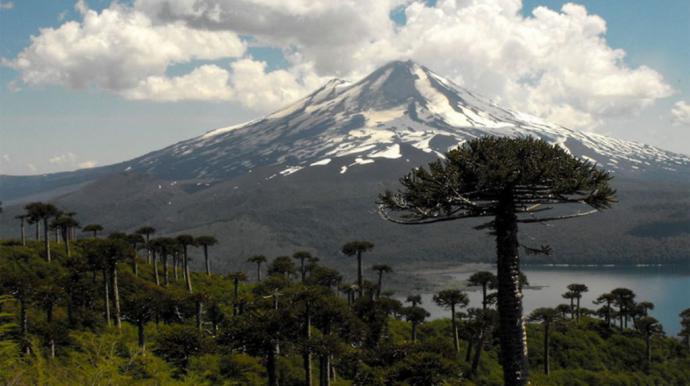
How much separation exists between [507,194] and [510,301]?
3.13m

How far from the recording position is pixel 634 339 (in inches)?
3285

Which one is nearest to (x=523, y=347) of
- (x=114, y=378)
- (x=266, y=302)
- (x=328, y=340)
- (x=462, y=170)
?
(x=462, y=170)

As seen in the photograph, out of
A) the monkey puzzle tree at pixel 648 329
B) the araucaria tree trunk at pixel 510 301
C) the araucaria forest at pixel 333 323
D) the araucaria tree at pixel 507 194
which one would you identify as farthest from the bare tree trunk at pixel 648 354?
the araucaria tree trunk at pixel 510 301

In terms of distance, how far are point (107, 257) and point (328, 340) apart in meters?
25.9

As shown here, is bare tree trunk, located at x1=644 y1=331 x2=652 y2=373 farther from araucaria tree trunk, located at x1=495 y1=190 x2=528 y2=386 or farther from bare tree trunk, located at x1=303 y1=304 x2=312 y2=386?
araucaria tree trunk, located at x1=495 y1=190 x2=528 y2=386

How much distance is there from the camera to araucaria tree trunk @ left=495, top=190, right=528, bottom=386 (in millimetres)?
15125

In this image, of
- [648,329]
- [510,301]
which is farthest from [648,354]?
[510,301]

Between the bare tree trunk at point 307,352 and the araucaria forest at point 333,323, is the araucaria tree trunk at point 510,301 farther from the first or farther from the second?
the bare tree trunk at point 307,352

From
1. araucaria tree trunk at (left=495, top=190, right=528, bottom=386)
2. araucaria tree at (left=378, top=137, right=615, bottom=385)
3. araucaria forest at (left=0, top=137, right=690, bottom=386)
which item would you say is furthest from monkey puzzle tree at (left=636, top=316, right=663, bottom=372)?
araucaria tree trunk at (left=495, top=190, right=528, bottom=386)

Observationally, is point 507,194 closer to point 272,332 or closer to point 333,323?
point 272,332

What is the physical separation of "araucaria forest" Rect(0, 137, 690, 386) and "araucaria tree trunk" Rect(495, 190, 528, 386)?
0.12 ft

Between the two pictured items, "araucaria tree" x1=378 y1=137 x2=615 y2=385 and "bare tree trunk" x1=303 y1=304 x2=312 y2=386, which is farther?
"bare tree trunk" x1=303 y1=304 x2=312 y2=386

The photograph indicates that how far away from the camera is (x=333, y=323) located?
5081 centimetres

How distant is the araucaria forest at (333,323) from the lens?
597 inches
